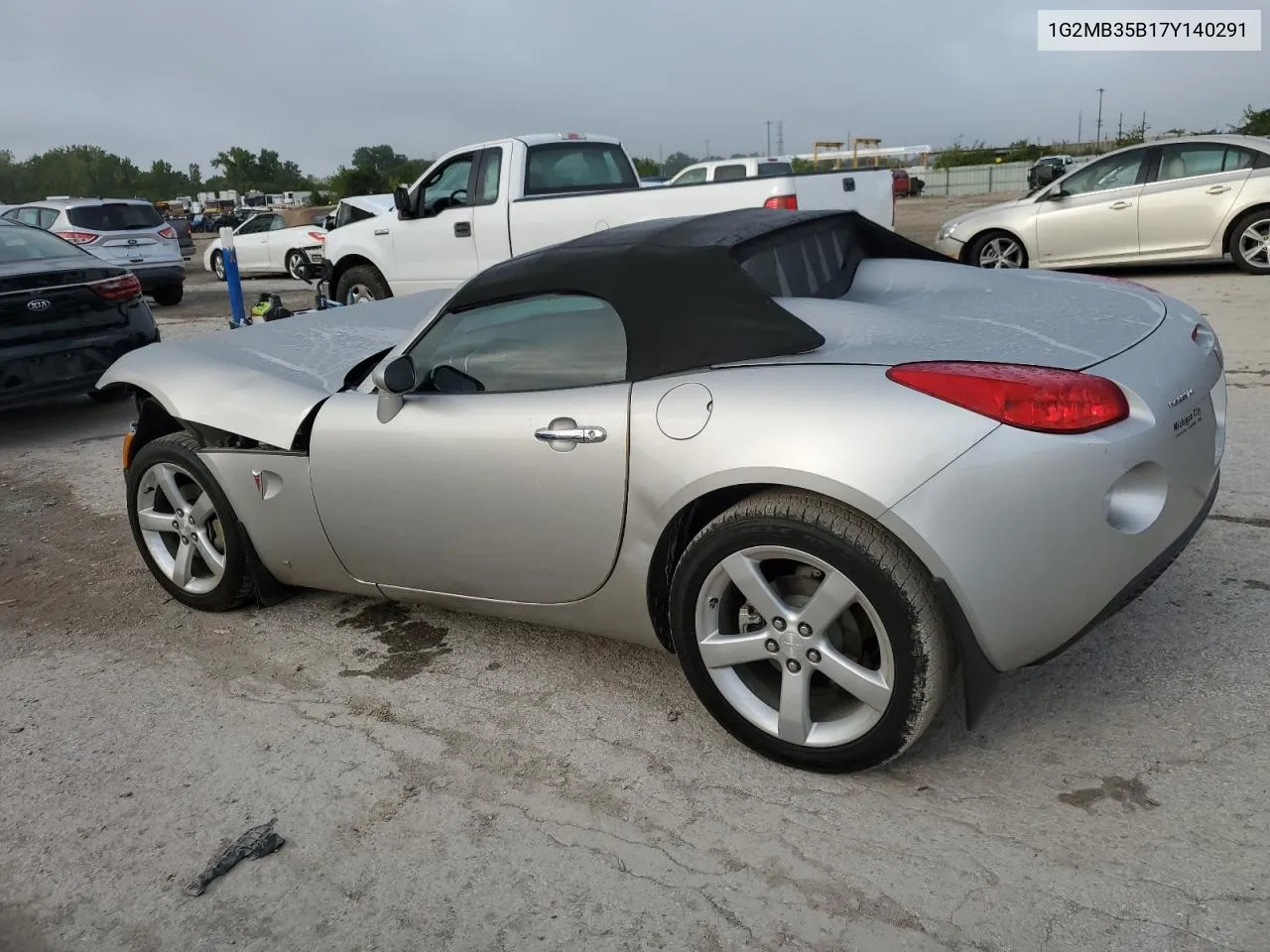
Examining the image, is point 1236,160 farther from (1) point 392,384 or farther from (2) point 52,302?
(2) point 52,302

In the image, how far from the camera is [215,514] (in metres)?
3.96

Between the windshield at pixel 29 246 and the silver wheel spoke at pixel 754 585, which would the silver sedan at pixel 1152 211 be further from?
Answer: the silver wheel spoke at pixel 754 585

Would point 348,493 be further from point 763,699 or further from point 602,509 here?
point 763,699

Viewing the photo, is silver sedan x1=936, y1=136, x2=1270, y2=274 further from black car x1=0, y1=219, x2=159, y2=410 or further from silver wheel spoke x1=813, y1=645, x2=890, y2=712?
silver wheel spoke x1=813, y1=645, x2=890, y2=712

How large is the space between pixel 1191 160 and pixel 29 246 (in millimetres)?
10974

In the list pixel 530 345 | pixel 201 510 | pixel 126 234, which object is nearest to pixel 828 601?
pixel 530 345

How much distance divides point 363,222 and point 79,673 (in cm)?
801

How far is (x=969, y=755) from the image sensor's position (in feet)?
9.20

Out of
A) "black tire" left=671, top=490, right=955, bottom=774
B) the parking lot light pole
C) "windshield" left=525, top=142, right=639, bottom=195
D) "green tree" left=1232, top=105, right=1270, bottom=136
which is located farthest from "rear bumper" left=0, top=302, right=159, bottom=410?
"green tree" left=1232, top=105, right=1270, bottom=136

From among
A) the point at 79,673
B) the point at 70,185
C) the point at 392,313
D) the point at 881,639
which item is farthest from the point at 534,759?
the point at 70,185

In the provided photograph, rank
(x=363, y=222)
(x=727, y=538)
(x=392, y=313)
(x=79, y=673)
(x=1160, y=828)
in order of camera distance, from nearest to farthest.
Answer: (x=1160, y=828) < (x=727, y=538) < (x=79, y=673) < (x=392, y=313) < (x=363, y=222)

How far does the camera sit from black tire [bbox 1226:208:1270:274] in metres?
10.9

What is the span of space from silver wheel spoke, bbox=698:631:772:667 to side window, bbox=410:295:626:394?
2.56ft

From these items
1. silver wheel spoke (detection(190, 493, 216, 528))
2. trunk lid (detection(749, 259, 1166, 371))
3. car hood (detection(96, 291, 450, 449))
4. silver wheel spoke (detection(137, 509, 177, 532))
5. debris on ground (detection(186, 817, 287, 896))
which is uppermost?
trunk lid (detection(749, 259, 1166, 371))
